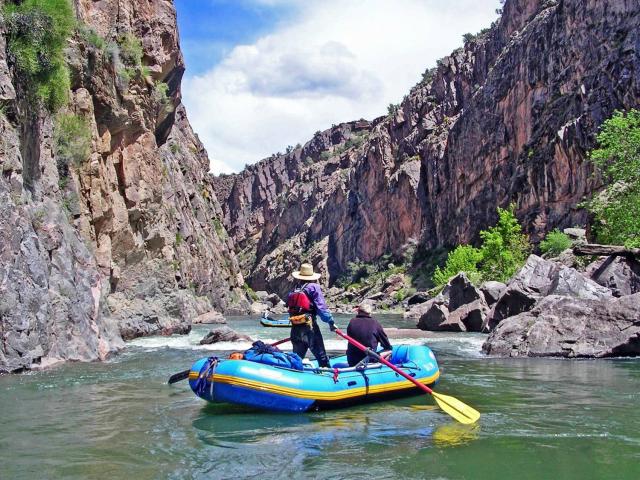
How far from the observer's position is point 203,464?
664cm

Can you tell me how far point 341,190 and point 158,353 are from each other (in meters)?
94.9

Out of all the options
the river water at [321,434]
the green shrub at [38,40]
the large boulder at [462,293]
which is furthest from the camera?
the large boulder at [462,293]

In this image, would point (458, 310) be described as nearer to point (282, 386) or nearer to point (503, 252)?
point (503, 252)

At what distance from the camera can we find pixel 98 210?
2436cm

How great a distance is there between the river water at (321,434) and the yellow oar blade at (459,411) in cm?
13

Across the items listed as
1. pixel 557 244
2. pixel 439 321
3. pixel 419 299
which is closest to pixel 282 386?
pixel 439 321

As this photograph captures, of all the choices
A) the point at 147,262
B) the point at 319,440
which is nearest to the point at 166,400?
the point at 319,440

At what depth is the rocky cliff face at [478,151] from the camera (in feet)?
175

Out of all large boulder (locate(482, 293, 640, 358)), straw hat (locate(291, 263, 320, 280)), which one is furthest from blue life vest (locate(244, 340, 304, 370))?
large boulder (locate(482, 293, 640, 358))

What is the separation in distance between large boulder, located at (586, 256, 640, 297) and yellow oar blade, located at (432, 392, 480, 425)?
13496 mm

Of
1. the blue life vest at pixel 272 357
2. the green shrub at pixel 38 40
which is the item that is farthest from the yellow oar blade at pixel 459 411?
the green shrub at pixel 38 40

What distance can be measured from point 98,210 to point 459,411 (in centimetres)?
1913

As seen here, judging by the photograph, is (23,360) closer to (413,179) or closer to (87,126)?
(87,126)

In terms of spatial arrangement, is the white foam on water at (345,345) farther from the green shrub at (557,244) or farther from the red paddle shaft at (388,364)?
the green shrub at (557,244)
